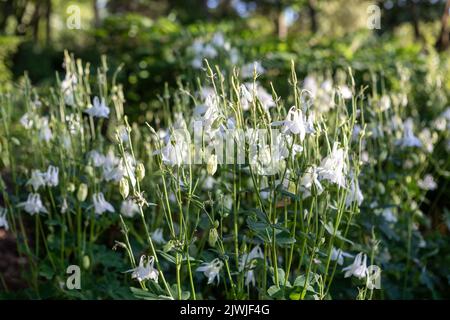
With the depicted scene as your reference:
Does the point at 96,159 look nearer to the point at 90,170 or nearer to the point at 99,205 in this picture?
the point at 90,170

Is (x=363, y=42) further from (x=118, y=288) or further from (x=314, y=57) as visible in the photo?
(x=118, y=288)

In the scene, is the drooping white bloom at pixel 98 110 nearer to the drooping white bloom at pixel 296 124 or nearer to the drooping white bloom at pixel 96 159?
the drooping white bloom at pixel 96 159

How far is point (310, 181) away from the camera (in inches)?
77.1

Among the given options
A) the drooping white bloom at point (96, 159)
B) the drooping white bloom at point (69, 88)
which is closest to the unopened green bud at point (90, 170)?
the drooping white bloom at point (96, 159)

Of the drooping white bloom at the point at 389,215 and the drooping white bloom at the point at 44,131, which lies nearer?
the drooping white bloom at the point at 44,131

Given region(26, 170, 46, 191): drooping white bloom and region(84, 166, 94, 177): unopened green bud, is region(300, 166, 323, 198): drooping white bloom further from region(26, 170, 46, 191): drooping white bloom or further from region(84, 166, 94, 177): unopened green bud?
region(26, 170, 46, 191): drooping white bloom

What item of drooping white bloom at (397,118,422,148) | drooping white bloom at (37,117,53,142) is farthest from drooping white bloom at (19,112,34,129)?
drooping white bloom at (397,118,422,148)

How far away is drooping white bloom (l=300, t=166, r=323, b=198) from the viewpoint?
1.80m

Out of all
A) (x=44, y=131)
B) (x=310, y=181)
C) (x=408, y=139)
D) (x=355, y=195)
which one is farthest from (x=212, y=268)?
(x=408, y=139)

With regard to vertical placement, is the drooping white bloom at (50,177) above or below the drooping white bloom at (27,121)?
below

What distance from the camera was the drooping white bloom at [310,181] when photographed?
1.80 m

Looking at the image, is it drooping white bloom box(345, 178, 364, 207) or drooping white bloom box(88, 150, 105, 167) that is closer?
drooping white bloom box(345, 178, 364, 207)

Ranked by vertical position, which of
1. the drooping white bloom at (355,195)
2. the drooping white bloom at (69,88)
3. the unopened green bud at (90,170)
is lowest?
the drooping white bloom at (355,195)

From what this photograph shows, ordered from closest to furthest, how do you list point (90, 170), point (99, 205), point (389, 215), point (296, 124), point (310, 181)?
point (296, 124) < point (310, 181) < point (99, 205) < point (90, 170) < point (389, 215)
